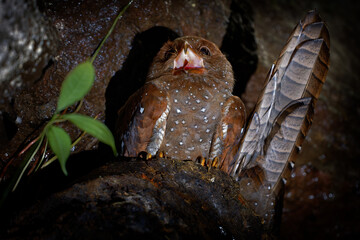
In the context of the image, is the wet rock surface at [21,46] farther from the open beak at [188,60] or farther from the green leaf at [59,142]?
the open beak at [188,60]

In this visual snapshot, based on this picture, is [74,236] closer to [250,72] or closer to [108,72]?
[108,72]

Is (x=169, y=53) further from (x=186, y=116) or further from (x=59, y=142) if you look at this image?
(x=59, y=142)

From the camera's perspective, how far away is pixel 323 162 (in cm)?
393

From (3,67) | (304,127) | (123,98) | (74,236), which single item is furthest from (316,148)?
(3,67)

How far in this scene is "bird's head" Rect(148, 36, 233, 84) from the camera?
2258 millimetres

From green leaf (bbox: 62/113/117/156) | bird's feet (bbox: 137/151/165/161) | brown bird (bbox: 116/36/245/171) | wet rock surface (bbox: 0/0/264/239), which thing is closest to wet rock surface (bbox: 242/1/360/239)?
wet rock surface (bbox: 0/0/264/239)

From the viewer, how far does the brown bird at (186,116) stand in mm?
2154

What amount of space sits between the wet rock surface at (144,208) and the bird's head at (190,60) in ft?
2.78

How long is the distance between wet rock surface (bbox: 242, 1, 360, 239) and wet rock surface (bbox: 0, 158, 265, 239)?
7.23ft

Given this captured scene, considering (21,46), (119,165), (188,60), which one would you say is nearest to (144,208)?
(119,165)

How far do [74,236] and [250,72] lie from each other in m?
3.27

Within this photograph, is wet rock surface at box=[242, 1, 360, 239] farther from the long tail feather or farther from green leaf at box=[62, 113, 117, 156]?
green leaf at box=[62, 113, 117, 156]

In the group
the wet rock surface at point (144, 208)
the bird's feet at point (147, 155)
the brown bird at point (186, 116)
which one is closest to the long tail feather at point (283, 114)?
the brown bird at point (186, 116)

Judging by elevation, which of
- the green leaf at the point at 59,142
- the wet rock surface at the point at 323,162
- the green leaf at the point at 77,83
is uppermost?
the green leaf at the point at 77,83
